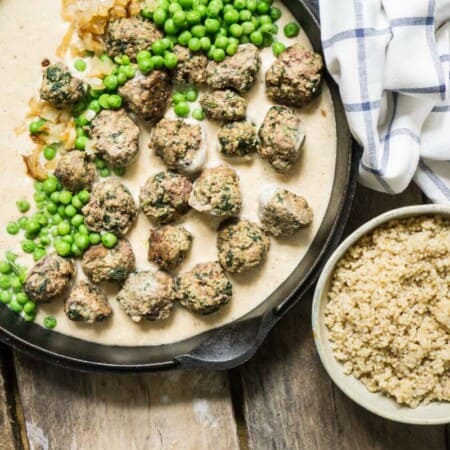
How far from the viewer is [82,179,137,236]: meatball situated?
12.0 ft

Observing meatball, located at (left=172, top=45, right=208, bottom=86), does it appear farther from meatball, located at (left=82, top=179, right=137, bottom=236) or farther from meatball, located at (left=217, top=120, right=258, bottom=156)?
meatball, located at (left=82, top=179, right=137, bottom=236)

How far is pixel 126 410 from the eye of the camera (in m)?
4.02

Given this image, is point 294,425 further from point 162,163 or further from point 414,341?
point 162,163

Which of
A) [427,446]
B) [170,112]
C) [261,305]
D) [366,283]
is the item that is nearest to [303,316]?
[261,305]

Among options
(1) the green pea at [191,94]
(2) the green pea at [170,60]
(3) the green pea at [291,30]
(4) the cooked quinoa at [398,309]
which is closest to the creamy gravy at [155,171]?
(3) the green pea at [291,30]

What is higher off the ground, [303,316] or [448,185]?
[448,185]

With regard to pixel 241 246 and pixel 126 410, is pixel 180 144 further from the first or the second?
pixel 126 410

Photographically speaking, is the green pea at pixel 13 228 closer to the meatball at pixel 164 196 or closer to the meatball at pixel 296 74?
the meatball at pixel 164 196

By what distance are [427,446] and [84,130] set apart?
2570 millimetres

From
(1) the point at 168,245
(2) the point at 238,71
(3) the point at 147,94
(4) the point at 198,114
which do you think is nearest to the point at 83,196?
(1) the point at 168,245

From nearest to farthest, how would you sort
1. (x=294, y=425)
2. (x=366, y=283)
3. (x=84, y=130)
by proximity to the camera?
1. (x=366, y=283)
2. (x=84, y=130)
3. (x=294, y=425)

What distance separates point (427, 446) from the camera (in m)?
4.01

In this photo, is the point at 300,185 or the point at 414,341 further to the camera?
the point at 300,185

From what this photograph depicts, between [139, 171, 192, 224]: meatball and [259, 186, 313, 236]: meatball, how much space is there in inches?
16.0
